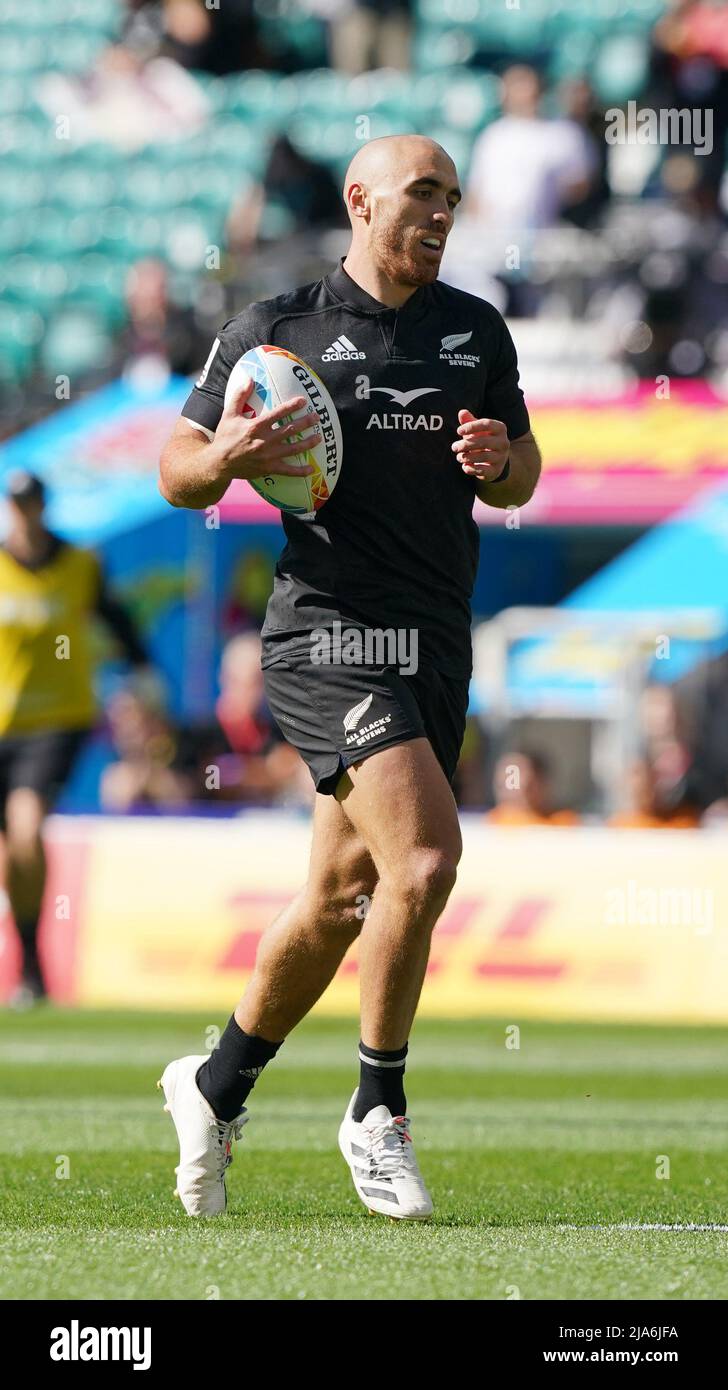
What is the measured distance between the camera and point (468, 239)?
17078mm

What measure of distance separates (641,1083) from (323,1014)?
11.6 ft

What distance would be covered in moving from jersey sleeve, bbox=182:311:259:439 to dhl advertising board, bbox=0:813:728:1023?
7021 mm

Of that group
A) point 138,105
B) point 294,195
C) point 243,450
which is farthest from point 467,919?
point 138,105

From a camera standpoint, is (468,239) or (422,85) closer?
(468,239)

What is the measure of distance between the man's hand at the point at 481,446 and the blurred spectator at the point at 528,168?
41.0ft

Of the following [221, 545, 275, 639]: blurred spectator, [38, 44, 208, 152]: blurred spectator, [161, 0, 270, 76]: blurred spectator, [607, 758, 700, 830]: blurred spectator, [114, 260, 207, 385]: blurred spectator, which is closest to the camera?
[607, 758, 700, 830]: blurred spectator

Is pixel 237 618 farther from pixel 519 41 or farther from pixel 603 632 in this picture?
pixel 519 41

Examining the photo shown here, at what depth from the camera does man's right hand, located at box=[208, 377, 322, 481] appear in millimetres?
5020

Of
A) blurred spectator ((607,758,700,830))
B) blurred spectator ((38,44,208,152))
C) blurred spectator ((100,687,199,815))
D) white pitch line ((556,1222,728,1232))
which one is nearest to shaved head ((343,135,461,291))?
white pitch line ((556,1222,728,1232))

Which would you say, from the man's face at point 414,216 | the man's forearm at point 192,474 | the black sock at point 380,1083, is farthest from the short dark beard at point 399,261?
the black sock at point 380,1083

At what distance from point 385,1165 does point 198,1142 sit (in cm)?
46

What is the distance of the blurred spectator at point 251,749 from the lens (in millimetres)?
14750

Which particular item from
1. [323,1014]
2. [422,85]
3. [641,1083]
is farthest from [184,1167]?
[422,85]

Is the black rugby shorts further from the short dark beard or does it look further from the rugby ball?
the short dark beard
